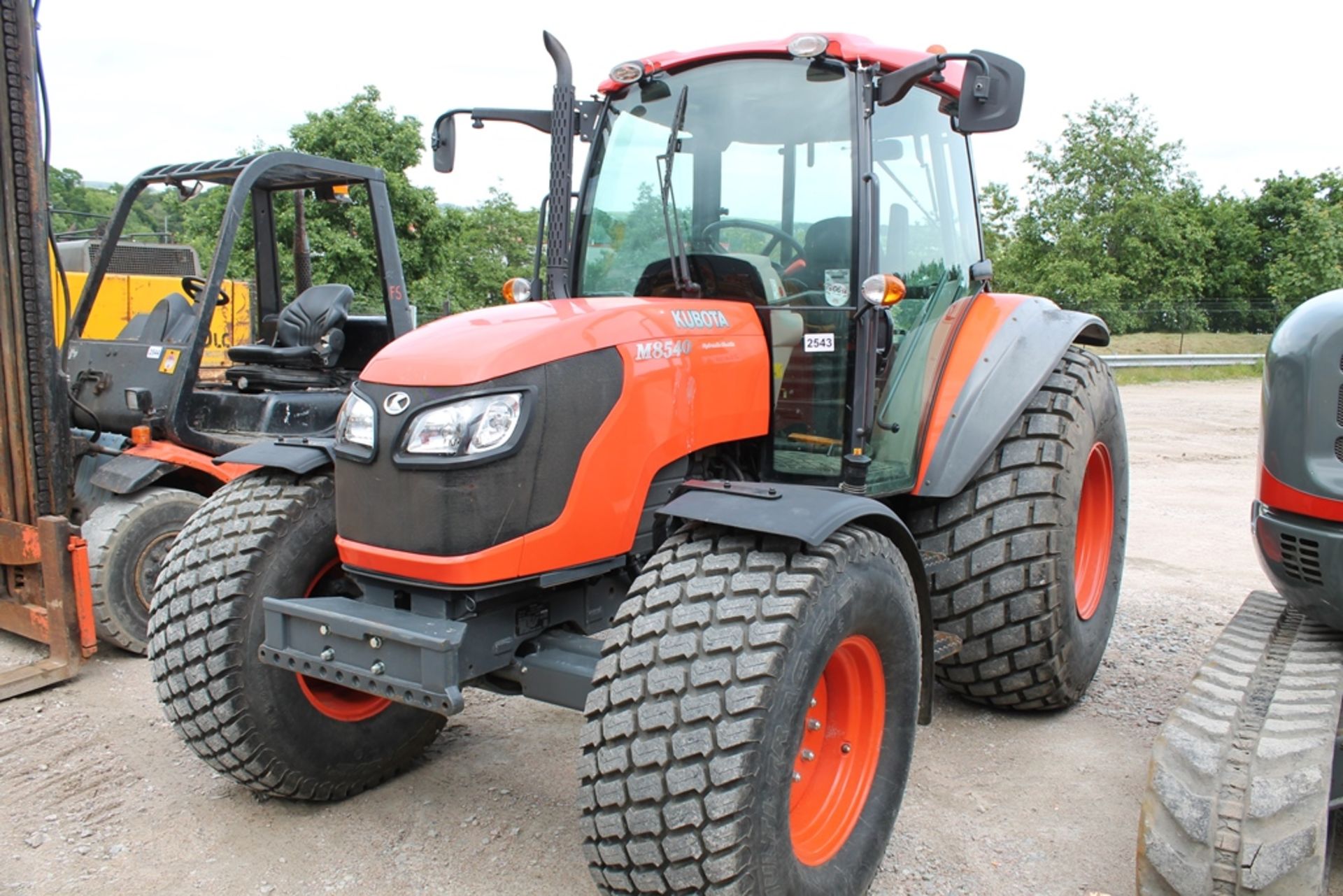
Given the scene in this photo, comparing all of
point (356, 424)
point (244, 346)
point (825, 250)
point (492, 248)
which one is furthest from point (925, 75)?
point (492, 248)

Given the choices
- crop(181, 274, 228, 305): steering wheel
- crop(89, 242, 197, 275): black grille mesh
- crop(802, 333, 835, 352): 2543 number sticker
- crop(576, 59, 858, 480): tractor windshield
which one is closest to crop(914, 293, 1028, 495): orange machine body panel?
crop(576, 59, 858, 480): tractor windshield

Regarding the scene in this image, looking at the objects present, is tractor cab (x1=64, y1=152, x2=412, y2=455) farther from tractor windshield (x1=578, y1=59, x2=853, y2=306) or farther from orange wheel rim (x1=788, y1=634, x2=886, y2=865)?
orange wheel rim (x1=788, y1=634, x2=886, y2=865)

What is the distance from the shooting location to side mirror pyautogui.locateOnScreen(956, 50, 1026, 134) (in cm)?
299

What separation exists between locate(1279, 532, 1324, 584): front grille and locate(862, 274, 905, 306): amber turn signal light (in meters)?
1.38

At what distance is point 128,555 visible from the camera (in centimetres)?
502

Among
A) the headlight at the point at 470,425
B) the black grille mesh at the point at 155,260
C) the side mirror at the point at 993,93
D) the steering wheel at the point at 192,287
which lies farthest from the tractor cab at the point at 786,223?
the black grille mesh at the point at 155,260

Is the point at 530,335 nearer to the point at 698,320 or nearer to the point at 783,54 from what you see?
the point at 698,320

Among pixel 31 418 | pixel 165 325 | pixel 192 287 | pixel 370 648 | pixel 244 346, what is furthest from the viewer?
pixel 192 287

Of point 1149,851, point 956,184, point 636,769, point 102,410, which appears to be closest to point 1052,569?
point 1149,851

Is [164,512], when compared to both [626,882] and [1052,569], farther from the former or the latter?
[1052,569]

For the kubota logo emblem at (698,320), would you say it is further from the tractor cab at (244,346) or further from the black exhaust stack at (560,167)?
the tractor cab at (244,346)

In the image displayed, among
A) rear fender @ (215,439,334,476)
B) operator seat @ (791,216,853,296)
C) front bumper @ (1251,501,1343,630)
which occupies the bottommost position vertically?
front bumper @ (1251,501,1343,630)

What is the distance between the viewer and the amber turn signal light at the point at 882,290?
321cm

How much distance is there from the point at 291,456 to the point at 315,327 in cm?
282
